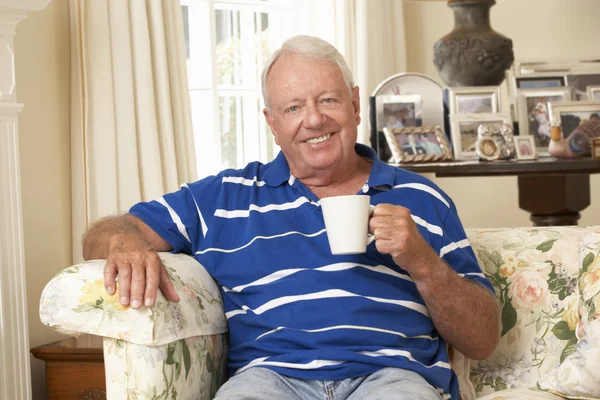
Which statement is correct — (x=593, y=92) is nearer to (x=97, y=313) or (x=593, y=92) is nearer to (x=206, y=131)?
(x=206, y=131)

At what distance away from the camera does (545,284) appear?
1.97 m

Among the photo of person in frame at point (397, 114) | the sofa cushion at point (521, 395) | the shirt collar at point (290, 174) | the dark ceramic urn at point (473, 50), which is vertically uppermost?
the dark ceramic urn at point (473, 50)

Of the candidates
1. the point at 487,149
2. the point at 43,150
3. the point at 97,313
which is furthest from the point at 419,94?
the point at 97,313

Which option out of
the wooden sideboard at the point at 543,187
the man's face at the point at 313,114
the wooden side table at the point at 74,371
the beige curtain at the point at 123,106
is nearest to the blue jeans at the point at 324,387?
the man's face at the point at 313,114

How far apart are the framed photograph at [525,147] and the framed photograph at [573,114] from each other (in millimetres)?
120

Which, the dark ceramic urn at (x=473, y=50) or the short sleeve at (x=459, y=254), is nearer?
the short sleeve at (x=459, y=254)

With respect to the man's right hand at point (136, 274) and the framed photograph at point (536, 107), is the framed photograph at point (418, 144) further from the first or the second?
the man's right hand at point (136, 274)

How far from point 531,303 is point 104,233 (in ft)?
3.02

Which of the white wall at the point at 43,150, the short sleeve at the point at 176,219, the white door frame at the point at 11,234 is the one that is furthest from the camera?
the white wall at the point at 43,150

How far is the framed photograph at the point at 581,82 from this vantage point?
374 cm

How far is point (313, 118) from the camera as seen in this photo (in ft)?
6.30

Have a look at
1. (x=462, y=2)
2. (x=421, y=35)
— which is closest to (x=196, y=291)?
(x=462, y=2)

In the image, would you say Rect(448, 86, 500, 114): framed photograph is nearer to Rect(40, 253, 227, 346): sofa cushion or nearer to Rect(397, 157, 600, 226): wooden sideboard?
Rect(397, 157, 600, 226): wooden sideboard

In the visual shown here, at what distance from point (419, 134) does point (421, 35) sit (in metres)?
1.46
